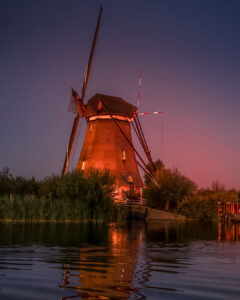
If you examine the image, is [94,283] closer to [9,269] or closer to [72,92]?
[9,269]

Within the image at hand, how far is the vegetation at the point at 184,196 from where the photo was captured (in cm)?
3294

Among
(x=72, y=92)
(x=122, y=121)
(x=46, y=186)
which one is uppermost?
(x=72, y=92)

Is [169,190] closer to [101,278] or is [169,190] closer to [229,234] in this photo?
[229,234]

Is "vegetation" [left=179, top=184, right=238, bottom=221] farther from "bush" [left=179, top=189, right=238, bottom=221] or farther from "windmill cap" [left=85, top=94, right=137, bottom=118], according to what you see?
"windmill cap" [left=85, top=94, right=137, bottom=118]

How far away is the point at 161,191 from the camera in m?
36.3

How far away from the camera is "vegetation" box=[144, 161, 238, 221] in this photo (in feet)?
108

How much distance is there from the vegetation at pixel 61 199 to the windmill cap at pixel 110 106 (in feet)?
32.3

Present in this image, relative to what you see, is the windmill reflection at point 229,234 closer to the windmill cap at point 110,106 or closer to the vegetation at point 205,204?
the vegetation at point 205,204

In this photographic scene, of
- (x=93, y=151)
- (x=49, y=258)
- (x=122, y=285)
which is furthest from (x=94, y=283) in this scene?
(x=93, y=151)

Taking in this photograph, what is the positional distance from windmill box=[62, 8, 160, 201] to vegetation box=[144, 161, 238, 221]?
1899 millimetres

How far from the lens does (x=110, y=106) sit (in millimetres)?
34906

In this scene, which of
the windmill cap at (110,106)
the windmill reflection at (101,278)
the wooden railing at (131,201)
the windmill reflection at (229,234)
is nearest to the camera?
the windmill reflection at (101,278)

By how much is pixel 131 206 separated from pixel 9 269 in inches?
1026

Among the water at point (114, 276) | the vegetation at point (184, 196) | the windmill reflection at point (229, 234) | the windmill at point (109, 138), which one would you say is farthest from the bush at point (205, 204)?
the water at point (114, 276)
